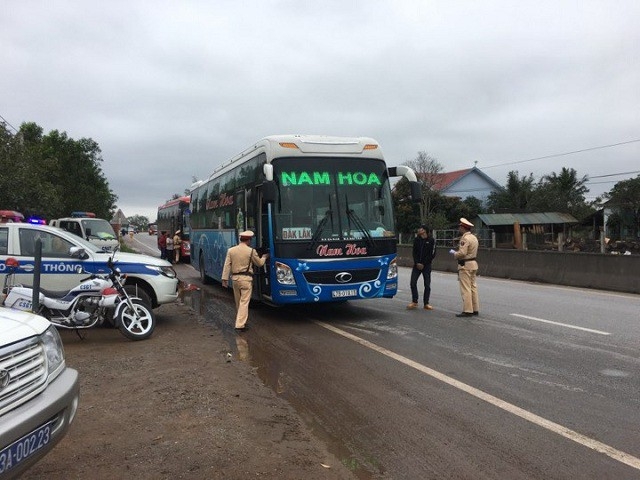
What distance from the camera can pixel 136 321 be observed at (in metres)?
8.18

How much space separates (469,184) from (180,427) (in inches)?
2585

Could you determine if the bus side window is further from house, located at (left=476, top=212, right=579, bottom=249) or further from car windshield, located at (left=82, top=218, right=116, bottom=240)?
house, located at (left=476, top=212, right=579, bottom=249)

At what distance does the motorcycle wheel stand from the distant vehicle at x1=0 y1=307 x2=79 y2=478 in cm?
447

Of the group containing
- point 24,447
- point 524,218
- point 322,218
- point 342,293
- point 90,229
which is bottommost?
point 24,447

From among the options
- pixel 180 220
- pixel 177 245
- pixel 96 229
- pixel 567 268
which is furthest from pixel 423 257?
pixel 180 220

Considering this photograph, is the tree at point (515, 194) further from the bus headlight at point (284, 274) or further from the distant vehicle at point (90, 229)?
the bus headlight at point (284, 274)

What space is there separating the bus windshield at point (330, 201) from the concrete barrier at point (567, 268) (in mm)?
8695

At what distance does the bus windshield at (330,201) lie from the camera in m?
9.28

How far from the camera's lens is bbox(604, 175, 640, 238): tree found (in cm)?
3953

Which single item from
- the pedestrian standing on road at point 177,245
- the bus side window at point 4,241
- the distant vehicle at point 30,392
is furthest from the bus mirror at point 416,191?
the pedestrian standing on road at point 177,245

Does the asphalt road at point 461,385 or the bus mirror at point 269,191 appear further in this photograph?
the bus mirror at point 269,191

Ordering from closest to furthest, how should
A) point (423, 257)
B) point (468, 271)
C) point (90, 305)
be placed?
point (90, 305) < point (468, 271) < point (423, 257)

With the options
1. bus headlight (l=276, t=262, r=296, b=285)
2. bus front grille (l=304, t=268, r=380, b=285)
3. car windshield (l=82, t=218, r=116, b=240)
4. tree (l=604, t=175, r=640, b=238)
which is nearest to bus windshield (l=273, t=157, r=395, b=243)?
bus headlight (l=276, t=262, r=296, b=285)

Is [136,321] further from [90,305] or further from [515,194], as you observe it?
[515,194]
